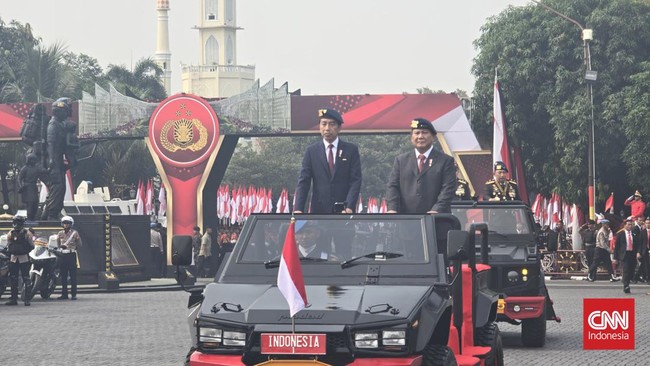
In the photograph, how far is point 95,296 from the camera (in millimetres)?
31359

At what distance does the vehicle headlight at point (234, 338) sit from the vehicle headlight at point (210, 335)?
0.06m

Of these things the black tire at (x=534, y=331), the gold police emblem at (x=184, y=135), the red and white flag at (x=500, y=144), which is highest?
the gold police emblem at (x=184, y=135)

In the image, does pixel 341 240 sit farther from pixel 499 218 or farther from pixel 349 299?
pixel 499 218

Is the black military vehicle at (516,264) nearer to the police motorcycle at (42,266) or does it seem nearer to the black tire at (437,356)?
the black tire at (437,356)

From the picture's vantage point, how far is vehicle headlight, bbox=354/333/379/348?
363 inches

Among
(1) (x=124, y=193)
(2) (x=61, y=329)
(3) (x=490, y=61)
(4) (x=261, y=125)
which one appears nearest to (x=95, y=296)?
(2) (x=61, y=329)

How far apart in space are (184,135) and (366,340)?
42.5 m

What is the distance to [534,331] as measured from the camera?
687 inches

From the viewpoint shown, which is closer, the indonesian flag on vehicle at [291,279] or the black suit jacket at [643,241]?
the indonesian flag on vehicle at [291,279]

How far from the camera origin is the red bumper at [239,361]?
30.1ft

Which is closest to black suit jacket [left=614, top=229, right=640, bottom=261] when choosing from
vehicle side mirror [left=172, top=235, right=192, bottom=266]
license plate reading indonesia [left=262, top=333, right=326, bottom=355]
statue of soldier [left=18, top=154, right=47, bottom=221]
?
statue of soldier [left=18, top=154, right=47, bottom=221]

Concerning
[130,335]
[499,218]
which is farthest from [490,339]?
[130,335]

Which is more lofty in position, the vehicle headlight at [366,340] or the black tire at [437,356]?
the vehicle headlight at [366,340]

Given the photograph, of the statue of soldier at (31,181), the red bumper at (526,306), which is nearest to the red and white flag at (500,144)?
the statue of soldier at (31,181)
